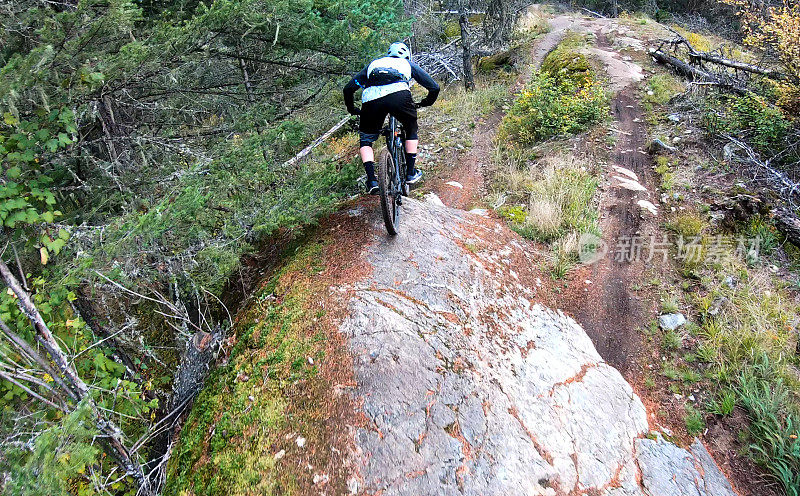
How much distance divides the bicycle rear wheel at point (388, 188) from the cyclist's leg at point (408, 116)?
0.45m

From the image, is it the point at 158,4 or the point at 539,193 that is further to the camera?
the point at 539,193

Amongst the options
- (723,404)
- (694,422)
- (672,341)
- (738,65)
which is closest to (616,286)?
→ (672,341)

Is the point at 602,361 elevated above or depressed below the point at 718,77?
below

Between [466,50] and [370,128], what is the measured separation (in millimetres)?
10007

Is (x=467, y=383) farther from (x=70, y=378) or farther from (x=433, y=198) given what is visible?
(x=433, y=198)

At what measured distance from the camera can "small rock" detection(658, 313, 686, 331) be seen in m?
4.90

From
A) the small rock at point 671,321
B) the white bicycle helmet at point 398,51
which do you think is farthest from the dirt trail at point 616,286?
the white bicycle helmet at point 398,51

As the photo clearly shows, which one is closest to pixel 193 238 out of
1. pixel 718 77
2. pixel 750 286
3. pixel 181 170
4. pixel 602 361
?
pixel 181 170

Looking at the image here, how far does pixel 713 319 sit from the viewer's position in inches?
189

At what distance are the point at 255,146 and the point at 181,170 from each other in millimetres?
896

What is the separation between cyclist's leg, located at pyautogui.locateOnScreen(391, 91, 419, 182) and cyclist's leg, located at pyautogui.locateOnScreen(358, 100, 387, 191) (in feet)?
0.54

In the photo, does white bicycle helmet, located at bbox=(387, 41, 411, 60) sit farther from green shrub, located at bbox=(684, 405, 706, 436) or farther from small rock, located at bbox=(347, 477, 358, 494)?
green shrub, located at bbox=(684, 405, 706, 436)

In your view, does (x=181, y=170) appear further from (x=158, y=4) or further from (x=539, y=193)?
(x=539, y=193)

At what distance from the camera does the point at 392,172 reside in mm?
4535
